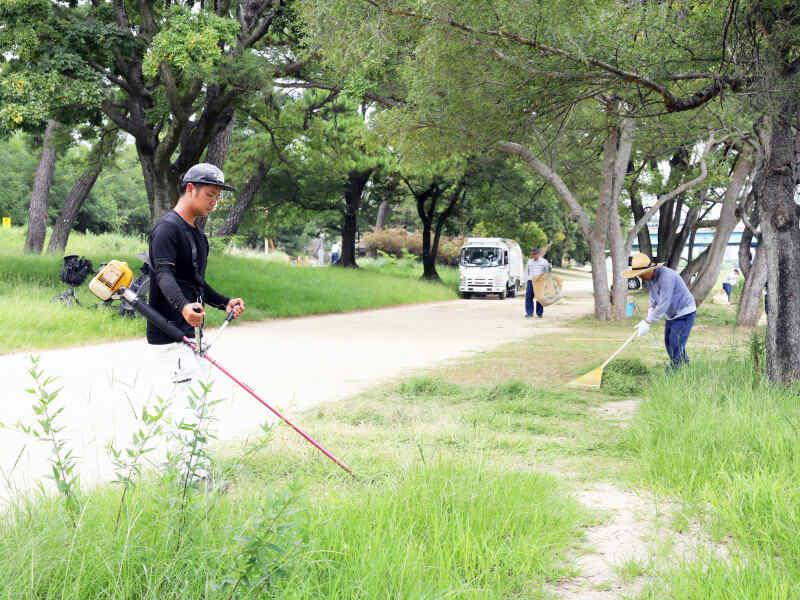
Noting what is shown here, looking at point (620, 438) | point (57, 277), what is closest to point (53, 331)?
point (57, 277)

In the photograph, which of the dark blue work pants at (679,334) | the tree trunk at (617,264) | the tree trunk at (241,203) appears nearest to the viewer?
the dark blue work pants at (679,334)

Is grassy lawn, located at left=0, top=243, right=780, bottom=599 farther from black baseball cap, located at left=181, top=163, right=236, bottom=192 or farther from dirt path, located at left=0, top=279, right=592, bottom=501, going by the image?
black baseball cap, located at left=181, top=163, right=236, bottom=192

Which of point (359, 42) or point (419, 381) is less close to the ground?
point (359, 42)

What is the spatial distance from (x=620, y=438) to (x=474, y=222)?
126ft

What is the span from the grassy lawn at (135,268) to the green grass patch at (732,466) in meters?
4.14

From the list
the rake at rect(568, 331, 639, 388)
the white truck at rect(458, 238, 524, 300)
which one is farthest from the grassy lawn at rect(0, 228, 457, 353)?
the rake at rect(568, 331, 639, 388)

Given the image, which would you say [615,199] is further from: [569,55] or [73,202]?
[73,202]

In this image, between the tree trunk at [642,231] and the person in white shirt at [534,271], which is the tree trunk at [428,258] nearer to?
the tree trunk at [642,231]

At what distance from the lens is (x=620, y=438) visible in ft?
19.8

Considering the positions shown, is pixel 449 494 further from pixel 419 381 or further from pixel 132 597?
pixel 419 381

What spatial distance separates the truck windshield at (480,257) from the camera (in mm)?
34716

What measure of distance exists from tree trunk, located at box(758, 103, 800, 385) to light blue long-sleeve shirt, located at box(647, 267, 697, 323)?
1256 mm

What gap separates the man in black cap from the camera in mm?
4434

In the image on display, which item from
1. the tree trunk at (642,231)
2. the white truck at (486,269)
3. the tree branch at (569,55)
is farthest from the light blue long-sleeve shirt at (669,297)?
the white truck at (486,269)
